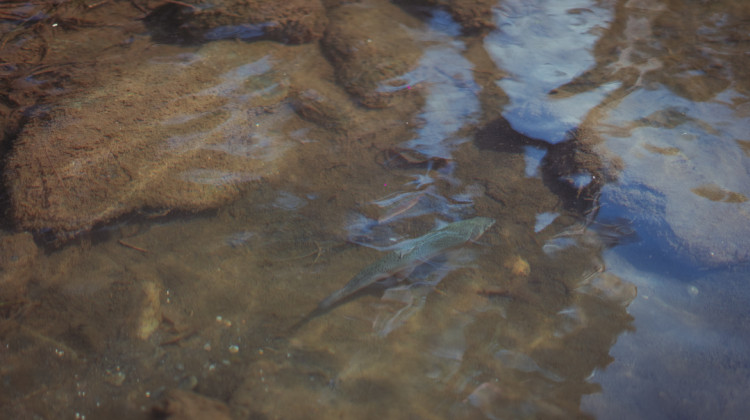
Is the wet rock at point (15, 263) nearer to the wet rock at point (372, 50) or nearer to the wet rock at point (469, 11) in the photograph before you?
the wet rock at point (372, 50)

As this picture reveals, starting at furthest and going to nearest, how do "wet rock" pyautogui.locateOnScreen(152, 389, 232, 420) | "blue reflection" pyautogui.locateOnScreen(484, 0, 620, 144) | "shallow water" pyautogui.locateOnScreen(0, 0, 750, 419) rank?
1. "blue reflection" pyautogui.locateOnScreen(484, 0, 620, 144)
2. "shallow water" pyautogui.locateOnScreen(0, 0, 750, 419)
3. "wet rock" pyautogui.locateOnScreen(152, 389, 232, 420)

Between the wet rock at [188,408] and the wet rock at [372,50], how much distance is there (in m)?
3.18

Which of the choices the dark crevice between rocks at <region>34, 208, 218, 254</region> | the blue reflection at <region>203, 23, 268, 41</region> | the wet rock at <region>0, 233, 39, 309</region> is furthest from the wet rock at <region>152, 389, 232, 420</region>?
the blue reflection at <region>203, 23, 268, 41</region>

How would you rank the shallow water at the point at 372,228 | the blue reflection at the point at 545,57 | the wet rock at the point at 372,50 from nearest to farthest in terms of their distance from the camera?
the shallow water at the point at 372,228 < the blue reflection at the point at 545,57 < the wet rock at the point at 372,50

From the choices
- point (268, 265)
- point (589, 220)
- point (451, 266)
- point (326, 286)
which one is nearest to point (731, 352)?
point (589, 220)

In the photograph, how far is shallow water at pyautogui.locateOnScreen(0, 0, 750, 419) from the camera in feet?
9.36

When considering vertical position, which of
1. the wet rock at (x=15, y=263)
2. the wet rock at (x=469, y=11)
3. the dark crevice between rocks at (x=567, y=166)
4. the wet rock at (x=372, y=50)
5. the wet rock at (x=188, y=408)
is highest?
the wet rock at (x=469, y=11)

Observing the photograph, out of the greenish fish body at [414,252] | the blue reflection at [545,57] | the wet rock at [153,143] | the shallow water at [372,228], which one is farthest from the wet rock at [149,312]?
the blue reflection at [545,57]

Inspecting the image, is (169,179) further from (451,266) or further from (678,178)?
(678,178)

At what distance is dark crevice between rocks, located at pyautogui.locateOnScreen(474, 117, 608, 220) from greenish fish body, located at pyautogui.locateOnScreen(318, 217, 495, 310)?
76 cm

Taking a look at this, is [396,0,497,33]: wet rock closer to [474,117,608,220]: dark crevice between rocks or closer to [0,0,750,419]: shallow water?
[0,0,750,419]: shallow water

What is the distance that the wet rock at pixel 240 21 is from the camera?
17.7 feet

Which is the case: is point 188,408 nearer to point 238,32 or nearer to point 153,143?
point 153,143

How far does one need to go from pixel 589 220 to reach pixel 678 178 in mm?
907
